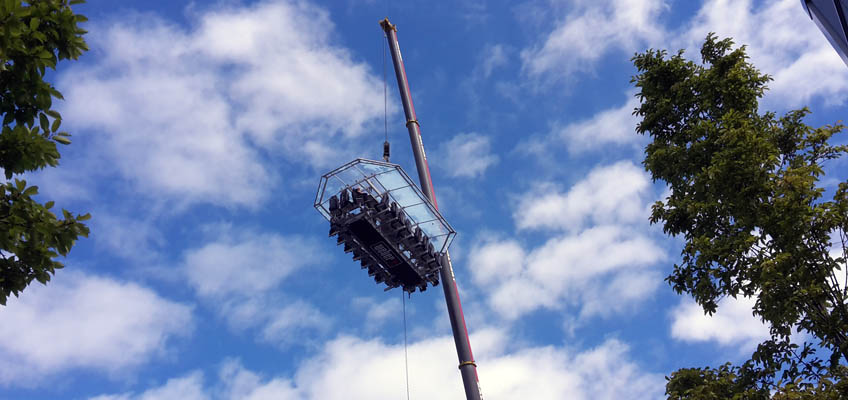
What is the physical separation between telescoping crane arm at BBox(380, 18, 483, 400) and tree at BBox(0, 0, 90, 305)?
383 inches

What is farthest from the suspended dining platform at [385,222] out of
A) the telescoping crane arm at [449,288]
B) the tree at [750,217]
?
the tree at [750,217]

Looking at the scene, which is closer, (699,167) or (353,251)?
(699,167)

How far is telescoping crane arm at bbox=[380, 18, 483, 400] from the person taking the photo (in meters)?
14.1

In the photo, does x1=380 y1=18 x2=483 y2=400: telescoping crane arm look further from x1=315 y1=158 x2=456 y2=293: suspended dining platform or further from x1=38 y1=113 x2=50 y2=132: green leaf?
x1=38 y1=113 x2=50 y2=132: green leaf

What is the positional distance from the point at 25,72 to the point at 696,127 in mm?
11447

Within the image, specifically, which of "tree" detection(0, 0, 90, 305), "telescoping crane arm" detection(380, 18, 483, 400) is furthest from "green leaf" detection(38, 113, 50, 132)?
"telescoping crane arm" detection(380, 18, 483, 400)

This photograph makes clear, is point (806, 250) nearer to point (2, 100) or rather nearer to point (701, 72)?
point (701, 72)

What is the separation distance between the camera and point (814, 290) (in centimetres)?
996

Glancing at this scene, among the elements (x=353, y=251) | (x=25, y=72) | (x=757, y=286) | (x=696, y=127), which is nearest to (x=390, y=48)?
(x=353, y=251)

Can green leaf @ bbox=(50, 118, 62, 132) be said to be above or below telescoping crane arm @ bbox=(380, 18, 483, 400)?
below

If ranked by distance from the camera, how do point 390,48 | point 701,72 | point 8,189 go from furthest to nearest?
1. point 390,48
2. point 701,72
3. point 8,189

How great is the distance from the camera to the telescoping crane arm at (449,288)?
14.1m

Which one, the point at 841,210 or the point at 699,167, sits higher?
the point at 699,167

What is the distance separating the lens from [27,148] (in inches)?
244
